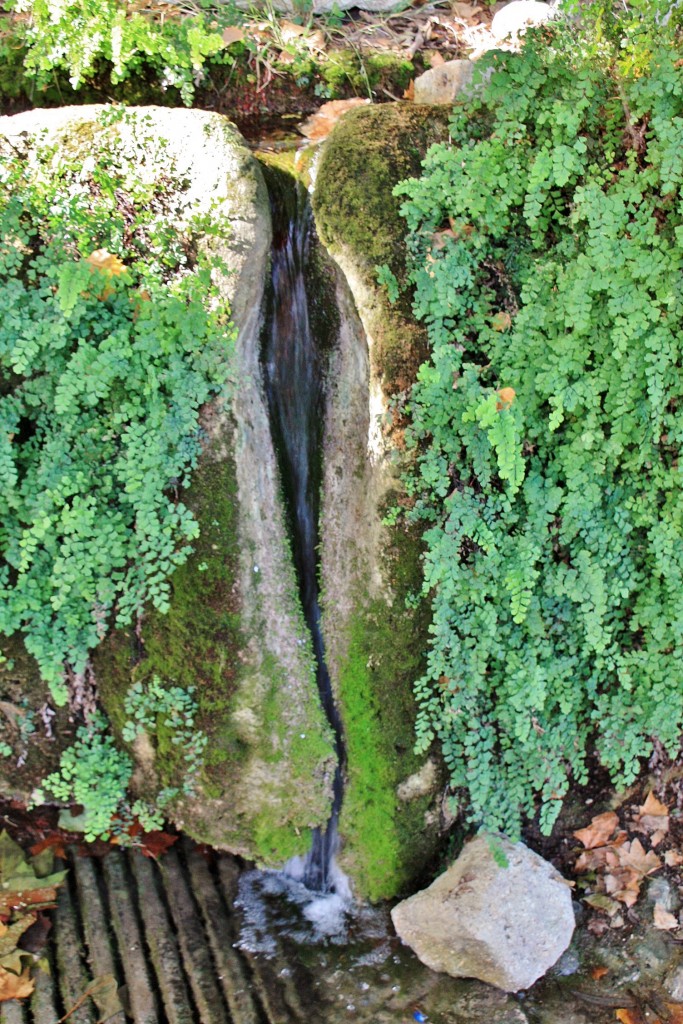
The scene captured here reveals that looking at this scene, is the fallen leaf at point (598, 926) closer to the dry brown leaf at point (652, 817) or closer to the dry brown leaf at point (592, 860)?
the dry brown leaf at point (592, 860)

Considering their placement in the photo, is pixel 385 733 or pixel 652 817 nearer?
pixel 385 733

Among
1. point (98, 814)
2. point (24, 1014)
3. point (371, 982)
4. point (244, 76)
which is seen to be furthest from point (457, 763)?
point (244, 76)

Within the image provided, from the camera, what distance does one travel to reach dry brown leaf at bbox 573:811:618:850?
402cm

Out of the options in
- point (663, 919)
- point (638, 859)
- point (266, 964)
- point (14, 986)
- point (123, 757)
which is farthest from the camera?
point (638, 859)

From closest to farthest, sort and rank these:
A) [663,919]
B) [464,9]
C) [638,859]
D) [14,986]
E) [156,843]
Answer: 1. [14,986]
2. [663,919]
3. [638,859]
4. [156,843]
5. [464,9]

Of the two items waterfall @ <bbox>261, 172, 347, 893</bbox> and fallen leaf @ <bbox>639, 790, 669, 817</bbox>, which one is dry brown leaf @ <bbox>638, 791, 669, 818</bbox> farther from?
waterfall @ <bbox>261, 172, 347, 893</bbox>

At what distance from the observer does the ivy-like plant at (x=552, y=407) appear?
315 cm

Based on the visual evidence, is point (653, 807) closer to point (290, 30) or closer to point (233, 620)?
point (233, 620)

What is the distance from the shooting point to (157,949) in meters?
3.64

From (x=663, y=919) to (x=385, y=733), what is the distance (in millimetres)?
1529

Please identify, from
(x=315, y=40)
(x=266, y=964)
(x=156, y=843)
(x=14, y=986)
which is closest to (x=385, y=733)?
(x=266, y=964)

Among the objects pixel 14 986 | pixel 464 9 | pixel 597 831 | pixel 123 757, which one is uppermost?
pixel 464 9

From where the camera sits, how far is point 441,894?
3.55 metres

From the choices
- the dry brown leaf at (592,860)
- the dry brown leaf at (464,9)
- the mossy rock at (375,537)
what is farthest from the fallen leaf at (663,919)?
the dry brown leaf at (464,9)
